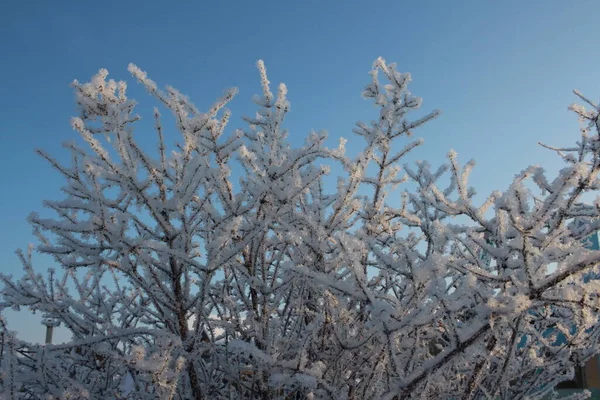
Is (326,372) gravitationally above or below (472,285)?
below

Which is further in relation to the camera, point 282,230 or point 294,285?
point 282,230

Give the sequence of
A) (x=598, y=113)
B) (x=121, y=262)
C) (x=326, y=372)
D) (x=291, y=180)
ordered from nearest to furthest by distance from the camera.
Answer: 1. (x=598, y=113)
2. (x=121, y=262)
3. (x=326, y=372)
4. (x=291, y=180)

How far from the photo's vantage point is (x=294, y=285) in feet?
10.1

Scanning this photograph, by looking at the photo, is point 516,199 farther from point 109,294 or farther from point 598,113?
point 109,294

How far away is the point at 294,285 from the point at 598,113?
2062 millimetres

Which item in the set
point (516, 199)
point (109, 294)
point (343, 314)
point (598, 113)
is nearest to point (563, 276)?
point (516, 199)

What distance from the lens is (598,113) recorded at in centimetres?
207

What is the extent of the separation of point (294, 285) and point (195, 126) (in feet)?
4.29

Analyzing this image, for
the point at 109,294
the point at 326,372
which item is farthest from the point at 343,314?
the point at 109,294

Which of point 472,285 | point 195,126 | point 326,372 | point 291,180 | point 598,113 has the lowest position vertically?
point 326,372

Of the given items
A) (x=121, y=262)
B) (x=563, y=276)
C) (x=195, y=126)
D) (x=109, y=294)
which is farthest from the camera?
(x=109, y=294)

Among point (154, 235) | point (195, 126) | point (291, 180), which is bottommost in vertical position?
point (154, 235)

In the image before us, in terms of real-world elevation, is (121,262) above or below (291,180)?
below

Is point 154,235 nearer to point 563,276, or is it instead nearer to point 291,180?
point 291,180
